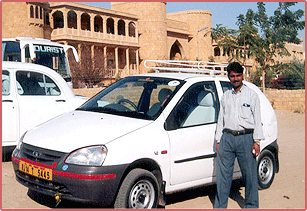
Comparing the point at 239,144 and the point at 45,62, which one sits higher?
the point at 45,62

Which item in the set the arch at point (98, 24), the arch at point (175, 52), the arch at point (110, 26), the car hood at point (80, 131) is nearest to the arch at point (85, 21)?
the arch at point (98, 24)

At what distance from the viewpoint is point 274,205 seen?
596 cm

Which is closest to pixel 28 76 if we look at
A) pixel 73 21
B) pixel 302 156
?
pixel 302 156

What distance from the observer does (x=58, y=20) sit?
45.7 m

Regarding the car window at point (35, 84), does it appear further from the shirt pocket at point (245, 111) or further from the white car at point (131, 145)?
the shirt pocket at point (245, 111)

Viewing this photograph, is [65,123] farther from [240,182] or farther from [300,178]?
[300,178]

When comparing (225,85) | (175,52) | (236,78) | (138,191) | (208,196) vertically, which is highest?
(175,52)

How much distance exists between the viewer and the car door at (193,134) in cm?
536

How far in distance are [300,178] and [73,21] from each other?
41788 millimetres

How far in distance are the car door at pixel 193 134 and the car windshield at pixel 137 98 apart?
0.74 ft

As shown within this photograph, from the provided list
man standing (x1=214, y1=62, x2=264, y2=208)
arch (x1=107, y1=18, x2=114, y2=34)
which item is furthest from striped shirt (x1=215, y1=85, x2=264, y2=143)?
arch (x1=107, y1=18, x2=114, y2=34)

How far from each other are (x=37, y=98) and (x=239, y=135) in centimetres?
429

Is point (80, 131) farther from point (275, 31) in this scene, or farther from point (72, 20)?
point (72, 20)

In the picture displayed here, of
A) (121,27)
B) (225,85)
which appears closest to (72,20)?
(121,27)
